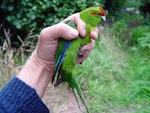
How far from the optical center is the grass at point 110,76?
3.89 meters

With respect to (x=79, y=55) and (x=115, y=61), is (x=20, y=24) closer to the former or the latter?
(x=115, y=61)

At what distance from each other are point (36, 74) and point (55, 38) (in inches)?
10.0

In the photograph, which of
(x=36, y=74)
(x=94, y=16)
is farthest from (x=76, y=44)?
(x=36, y=74)

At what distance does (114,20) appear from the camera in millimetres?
7691

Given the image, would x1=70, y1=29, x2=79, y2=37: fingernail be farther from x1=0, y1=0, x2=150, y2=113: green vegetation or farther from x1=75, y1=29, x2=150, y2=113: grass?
x1=75, y1=29, x2=150, y2=113: grass

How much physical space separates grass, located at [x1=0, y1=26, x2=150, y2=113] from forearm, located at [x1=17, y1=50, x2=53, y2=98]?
1392 mm

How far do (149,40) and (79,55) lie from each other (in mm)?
3665

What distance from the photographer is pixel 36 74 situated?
2119mm

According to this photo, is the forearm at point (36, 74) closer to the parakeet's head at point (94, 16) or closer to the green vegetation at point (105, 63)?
the parakeet's head at point (94, 16)

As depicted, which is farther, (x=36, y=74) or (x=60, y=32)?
(x=36, y=74)

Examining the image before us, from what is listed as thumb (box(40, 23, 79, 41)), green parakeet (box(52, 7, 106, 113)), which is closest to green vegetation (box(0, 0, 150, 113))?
thumb (box(40, 23, 79, 41))

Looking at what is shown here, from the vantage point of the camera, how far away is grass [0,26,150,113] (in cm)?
389

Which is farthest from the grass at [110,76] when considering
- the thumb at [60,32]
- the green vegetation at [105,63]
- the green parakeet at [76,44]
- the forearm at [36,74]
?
the green parakeet at [76,44]

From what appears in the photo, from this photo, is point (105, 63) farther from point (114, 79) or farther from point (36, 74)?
point (36, 74)
